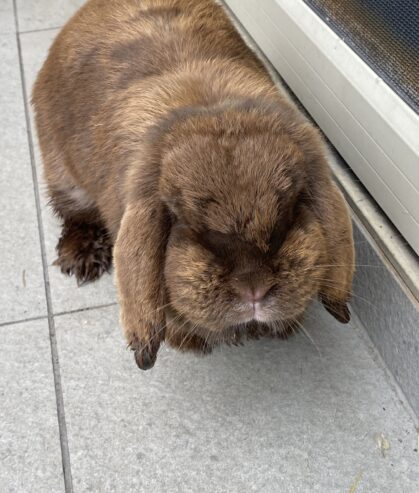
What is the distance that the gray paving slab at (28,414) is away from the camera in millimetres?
2395

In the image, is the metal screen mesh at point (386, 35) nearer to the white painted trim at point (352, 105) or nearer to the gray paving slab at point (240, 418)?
the white painted trim at point (352, 105)

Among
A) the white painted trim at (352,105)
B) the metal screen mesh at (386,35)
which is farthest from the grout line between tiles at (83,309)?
the metal screen mesh at (386,35)

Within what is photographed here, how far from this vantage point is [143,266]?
2.01 m

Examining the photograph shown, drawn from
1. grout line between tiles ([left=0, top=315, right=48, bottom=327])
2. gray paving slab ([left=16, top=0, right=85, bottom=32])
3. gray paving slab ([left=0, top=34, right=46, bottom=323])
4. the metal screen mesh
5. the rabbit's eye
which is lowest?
gray paving slab ([left=16, top=0, right=85, bottom=32])

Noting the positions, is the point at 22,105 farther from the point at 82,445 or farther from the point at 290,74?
the point at 82,445

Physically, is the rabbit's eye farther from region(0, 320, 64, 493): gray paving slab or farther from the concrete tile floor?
region(0, 320, 64, 493): gray paving slab

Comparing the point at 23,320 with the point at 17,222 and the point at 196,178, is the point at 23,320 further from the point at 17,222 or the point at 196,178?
the point at 196,178

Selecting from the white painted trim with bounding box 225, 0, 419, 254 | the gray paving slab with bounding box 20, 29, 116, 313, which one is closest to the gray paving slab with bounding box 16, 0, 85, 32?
the gray paving slab with bounding box 20, 29, 116, 313

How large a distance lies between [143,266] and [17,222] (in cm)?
159

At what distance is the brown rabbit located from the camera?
71.7 inches

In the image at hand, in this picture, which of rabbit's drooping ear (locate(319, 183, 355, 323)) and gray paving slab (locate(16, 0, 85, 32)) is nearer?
rabbit's drooping ear (locate(319, 183, 355, 323))

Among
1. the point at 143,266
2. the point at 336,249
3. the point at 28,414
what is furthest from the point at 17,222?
the point at 336,249

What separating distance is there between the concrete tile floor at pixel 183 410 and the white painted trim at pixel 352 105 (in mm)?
648

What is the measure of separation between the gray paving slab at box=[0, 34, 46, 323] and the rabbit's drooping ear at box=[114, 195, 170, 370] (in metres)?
0.99
